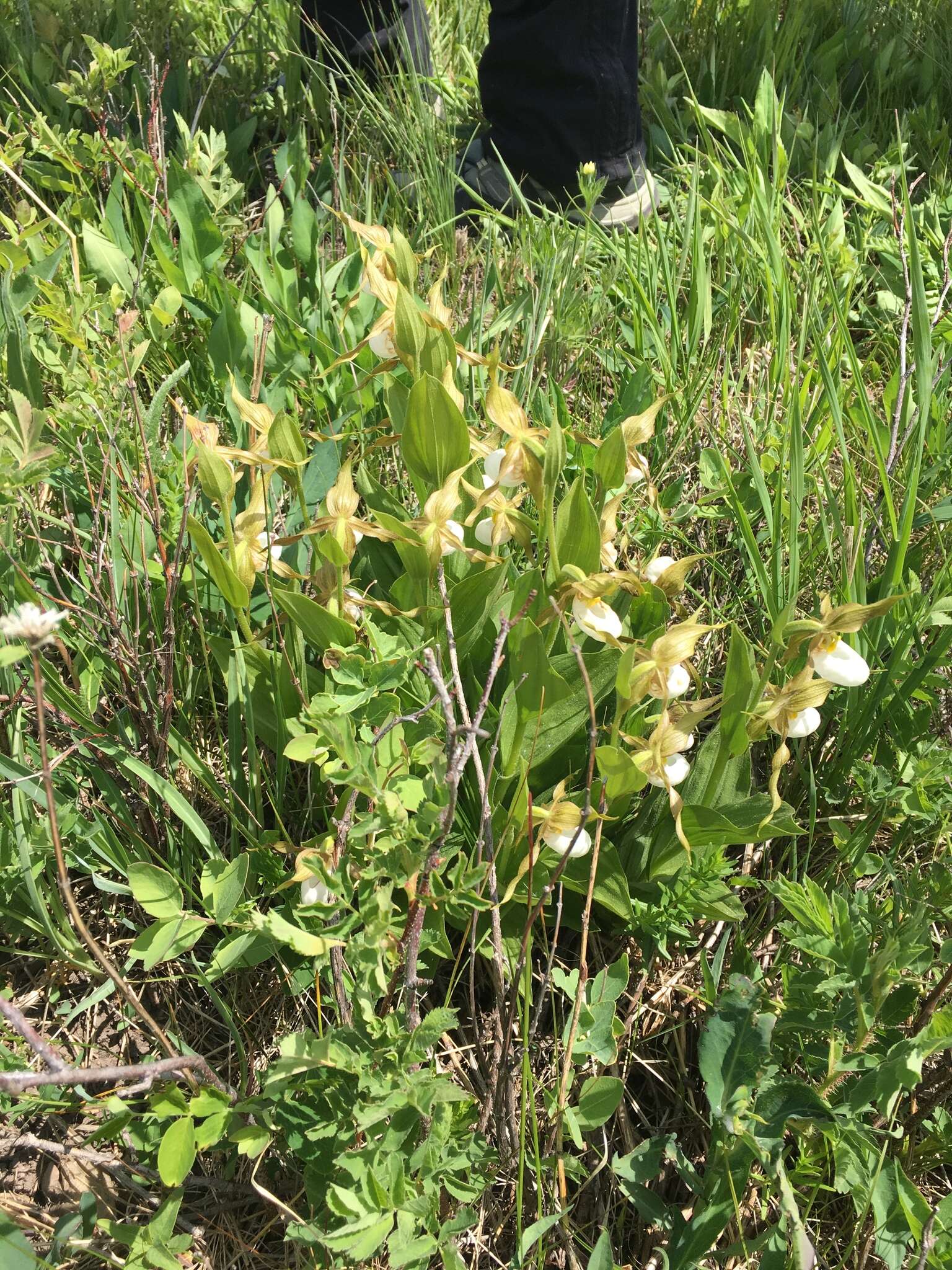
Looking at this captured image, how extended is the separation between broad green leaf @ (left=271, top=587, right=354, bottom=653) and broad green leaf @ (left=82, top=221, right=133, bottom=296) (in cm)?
86

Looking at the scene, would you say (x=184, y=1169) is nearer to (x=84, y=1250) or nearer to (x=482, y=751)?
(x=84, y=1250)

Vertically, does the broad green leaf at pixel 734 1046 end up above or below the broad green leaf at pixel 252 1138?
below

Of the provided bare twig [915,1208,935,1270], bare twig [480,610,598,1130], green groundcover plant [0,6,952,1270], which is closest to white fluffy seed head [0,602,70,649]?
green groundcover plant [0,6,952,1270]

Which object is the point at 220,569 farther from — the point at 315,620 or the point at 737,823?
the point at 737,823

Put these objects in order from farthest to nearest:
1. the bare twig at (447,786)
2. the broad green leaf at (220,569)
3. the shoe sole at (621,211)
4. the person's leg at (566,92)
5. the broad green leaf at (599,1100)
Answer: the shoe sole at (621,211)
the person's leg at (566,92)
the broad green leaf at (220,569)
the broad green leaf at (599,1100)
the bare twig at (447,786)

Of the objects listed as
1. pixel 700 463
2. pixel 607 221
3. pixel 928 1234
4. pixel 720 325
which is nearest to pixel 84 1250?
pixel 928 1234

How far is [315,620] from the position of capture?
1057 millimetres

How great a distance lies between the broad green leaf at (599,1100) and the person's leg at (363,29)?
92.5 inches

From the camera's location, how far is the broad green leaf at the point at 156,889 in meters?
0.96

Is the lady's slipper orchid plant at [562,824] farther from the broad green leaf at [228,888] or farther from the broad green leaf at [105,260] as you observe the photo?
the broad green leaf at [105,260]

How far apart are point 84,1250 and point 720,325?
174 centimetres

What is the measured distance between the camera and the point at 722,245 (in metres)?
1.97

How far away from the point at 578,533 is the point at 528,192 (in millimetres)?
1631

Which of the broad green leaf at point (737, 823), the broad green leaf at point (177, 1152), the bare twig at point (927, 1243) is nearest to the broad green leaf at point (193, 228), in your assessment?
the broad green leaf at point (737, 823)
